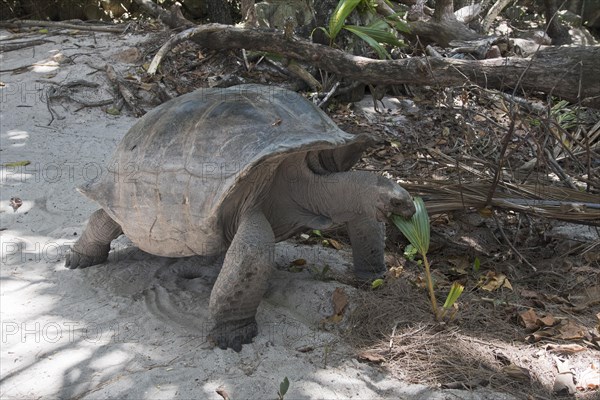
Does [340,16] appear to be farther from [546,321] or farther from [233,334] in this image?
[233,334]

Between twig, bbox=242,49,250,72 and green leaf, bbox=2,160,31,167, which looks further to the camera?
twig, bbox=242,49,250,72

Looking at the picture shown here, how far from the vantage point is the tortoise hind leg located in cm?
411

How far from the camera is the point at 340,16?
6988 millimetres

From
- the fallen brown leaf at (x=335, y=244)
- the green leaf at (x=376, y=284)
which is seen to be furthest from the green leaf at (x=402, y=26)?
the green leaf at (x=376, y=284)

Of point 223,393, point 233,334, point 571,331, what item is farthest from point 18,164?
point 571,331

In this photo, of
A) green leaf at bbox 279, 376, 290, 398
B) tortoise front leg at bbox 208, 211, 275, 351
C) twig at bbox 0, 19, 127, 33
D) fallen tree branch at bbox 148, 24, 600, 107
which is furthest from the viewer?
twig at bbox 0, 19, 127, 33

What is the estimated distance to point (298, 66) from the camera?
7.40 meters

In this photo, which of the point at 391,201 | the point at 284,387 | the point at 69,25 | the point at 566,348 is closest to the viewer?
the point at 284,387

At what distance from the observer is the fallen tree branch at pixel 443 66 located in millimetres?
4762

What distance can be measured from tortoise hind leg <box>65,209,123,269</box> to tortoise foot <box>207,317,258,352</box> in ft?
4.26

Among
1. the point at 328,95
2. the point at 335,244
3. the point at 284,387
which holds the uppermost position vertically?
the point at 284,387

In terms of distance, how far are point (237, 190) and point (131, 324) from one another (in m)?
1.01

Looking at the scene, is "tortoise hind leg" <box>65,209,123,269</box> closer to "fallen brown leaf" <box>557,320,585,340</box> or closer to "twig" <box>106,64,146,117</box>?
"fallen brown leaf" <box>557,320,585,340</box>

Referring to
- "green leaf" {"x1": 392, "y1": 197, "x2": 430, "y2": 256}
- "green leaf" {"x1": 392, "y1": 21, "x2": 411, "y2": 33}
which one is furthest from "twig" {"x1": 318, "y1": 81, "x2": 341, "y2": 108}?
"green leaf" {"x1": 392, "y1": 197, "x2": 430, "y2": 256}
